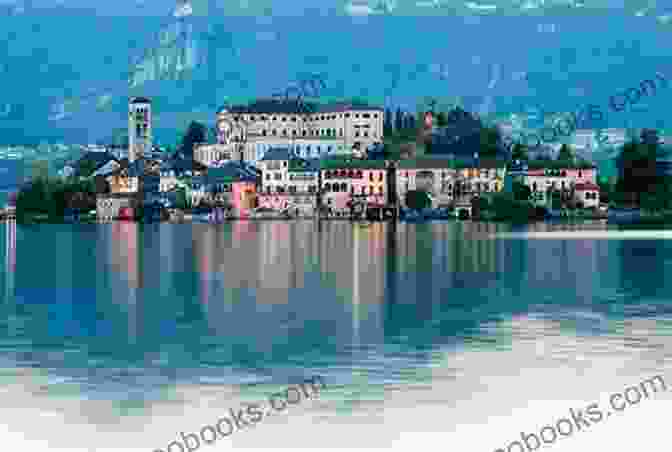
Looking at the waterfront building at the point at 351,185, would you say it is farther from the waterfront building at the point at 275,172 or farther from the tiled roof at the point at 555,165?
the tiled roof at the point at 555,165

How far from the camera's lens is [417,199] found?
125 meters

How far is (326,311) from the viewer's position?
1221 inches

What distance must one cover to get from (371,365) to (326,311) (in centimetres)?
900

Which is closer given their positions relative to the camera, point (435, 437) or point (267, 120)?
point (435, 437)

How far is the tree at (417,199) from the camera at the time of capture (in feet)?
410

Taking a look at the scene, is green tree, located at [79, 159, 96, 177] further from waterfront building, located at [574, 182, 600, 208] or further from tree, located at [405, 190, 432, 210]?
waterfront building, located at [574, 182, 600, 208]

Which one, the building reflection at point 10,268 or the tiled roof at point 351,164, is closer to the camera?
the building reflection at point 10,268

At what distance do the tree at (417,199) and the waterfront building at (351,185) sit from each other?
8.52 ft

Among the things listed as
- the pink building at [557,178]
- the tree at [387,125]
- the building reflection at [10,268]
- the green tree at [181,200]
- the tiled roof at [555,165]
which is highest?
the tree at [387,125]

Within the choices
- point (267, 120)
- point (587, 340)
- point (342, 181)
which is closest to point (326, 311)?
point (587, 340)

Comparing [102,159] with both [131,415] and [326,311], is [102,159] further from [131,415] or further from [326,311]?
[131,415]

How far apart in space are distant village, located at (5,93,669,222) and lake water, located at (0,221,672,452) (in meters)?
78.3

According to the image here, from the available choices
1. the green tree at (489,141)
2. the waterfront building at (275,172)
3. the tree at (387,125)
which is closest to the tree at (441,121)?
the green tree at (489,141)

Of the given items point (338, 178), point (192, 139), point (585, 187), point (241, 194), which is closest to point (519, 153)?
point (585, 187)
